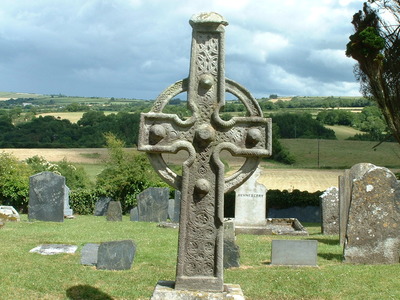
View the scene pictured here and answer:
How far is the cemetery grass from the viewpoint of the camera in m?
10.0

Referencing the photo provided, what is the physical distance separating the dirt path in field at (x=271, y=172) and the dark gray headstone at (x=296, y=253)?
25669 mm

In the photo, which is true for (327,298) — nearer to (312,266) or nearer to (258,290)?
(258,290)

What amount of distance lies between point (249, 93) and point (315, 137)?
60.3 m

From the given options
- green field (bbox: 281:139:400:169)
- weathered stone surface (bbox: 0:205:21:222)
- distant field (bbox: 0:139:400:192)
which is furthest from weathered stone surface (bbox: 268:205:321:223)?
green field (bbox: 281:139:400:169)

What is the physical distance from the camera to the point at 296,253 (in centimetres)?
1245

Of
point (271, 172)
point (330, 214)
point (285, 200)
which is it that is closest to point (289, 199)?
point (285, 200)

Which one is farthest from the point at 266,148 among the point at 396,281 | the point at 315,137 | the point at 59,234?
the point at 315,137

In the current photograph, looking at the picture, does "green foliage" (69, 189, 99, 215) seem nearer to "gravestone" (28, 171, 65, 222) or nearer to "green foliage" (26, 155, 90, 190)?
"gravestone" (28, 171, 65, 222)

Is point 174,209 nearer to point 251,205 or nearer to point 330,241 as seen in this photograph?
point 251,205

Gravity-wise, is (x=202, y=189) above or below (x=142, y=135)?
below

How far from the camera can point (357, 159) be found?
2188 inches

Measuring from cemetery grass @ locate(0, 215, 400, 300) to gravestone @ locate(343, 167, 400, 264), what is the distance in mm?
353

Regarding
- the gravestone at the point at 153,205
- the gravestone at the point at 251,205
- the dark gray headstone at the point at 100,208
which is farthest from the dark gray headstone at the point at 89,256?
the dark gray headstone at the point at 100,208

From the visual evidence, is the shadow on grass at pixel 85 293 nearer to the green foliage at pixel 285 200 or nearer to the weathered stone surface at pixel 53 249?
the weathered stone surface at pixel 53 249
